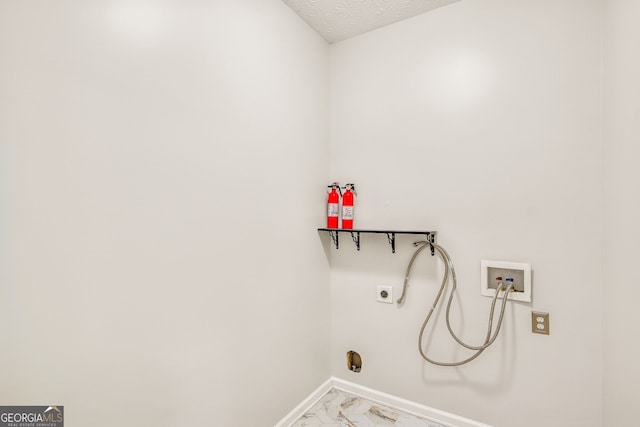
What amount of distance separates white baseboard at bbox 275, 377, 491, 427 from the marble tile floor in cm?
3

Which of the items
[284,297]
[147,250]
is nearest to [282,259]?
[284,297]

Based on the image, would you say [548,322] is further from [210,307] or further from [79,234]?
[79,234]

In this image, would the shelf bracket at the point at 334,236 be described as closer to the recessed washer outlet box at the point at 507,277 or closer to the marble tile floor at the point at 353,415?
the recessed washer outlet box at the point at 507,277

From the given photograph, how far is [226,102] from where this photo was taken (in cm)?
138

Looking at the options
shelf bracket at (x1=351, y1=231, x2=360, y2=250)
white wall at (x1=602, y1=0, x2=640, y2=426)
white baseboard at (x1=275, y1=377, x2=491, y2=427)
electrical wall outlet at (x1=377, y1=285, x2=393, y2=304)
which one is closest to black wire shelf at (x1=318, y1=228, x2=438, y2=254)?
shelf bracket at (x1=351, y1=231, x2=360, y2=250)

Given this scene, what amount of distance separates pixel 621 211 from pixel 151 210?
1744 millimetres

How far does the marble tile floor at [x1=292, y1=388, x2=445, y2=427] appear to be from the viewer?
1712 millimetres

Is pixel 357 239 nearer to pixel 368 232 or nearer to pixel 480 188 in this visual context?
pixel 368 232

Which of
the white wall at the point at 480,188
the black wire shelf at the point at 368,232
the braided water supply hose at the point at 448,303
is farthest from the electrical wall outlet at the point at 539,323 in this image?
the black wire shelf at the point at 368,232

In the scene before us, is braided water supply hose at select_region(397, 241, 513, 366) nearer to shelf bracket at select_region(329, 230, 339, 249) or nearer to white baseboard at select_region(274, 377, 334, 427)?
shelf bracket at select_region(329, 230, 339, 249)

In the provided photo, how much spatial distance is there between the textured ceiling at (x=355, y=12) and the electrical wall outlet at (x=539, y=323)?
1.72 meters

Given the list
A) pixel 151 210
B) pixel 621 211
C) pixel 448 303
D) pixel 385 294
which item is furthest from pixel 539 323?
pixel 151 210

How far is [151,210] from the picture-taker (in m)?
1.10

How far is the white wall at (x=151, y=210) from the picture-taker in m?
0.83
